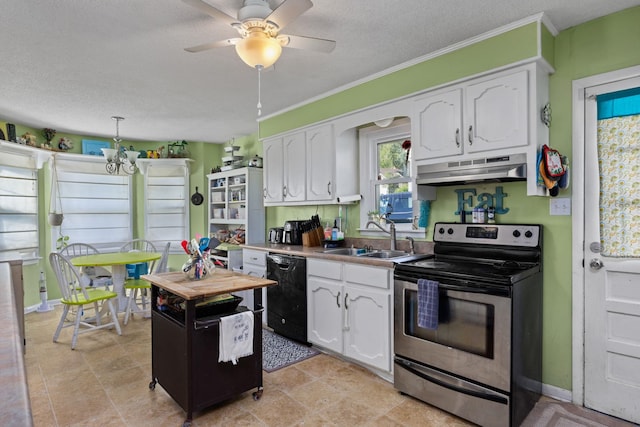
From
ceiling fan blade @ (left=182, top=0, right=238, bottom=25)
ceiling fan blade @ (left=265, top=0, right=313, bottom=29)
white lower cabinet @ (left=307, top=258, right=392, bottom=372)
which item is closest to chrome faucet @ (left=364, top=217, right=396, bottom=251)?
white lower cabinet @ (left=307, top=258, right=392, bottom=372)

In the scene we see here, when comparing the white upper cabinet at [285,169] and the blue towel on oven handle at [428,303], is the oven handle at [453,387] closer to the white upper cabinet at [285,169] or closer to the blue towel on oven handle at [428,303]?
the blue towel on oven handle at [428,303]

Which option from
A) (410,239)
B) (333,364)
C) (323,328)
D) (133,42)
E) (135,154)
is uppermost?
(133,42)

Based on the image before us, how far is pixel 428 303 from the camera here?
221 cm

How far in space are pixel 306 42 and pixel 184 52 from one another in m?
1.16

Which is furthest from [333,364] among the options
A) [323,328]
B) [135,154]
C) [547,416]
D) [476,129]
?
[135,154]

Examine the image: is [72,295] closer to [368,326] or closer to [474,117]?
[368,326]

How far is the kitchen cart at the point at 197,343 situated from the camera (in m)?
2.08

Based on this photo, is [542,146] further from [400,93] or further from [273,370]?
[273,370]

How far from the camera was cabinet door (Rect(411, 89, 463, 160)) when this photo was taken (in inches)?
99.4

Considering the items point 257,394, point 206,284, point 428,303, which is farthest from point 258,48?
point 257,394

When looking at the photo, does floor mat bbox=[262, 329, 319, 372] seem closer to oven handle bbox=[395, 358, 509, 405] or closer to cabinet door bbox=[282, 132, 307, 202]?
oven handle bbox=[395, 358, 509, 405]

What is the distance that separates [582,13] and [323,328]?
9.30 feet

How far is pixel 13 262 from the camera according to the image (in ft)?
10.6

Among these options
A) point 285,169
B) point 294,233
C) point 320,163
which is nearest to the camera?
point 320,163
